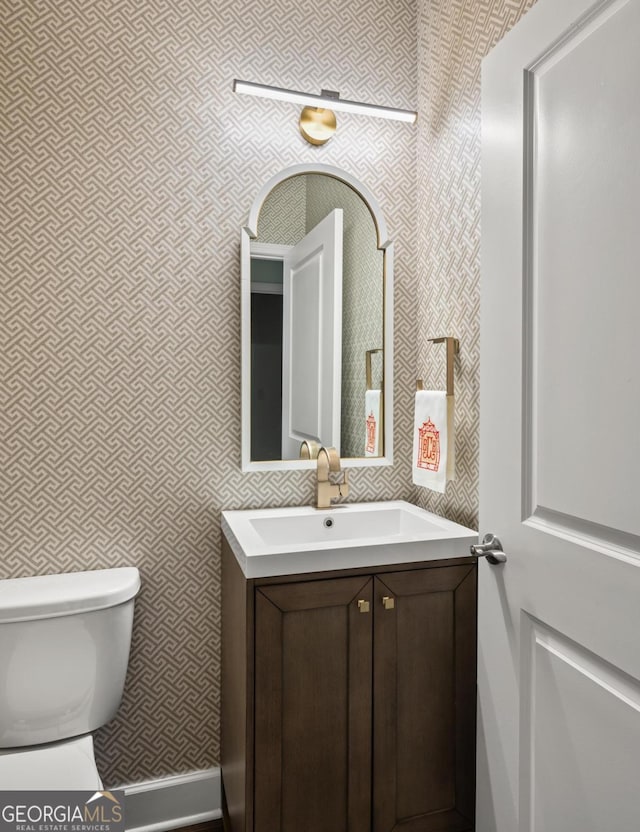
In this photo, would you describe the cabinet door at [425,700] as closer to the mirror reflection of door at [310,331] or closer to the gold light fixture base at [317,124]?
the mirror reflection of door at [310,331]

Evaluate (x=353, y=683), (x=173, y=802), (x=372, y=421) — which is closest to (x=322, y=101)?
(x=372, y=421)

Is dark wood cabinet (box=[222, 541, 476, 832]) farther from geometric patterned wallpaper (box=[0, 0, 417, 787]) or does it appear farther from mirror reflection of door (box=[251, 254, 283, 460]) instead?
mirror reflection of door (box=[251, 254, 283, 460])

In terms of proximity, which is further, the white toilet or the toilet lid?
the white toilet

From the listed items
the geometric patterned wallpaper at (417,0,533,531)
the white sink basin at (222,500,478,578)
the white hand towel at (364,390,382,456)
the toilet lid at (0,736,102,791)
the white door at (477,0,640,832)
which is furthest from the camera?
the white hand towel at (364,390,382,456)

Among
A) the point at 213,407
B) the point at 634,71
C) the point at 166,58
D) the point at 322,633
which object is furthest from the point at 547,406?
the point at 166,58

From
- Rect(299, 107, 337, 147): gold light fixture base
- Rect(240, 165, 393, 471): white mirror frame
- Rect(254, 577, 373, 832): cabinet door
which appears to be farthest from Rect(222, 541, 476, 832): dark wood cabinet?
Rect(299, 107, 337, 147): gold light fixture base

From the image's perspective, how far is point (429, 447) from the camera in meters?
1.64

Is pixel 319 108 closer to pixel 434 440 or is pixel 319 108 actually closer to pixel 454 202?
pixel 454 202

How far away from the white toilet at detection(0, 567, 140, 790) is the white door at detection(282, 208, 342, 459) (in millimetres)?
682

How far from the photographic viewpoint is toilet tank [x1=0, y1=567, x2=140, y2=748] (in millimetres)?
1345

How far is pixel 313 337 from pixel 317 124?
25.7 inches

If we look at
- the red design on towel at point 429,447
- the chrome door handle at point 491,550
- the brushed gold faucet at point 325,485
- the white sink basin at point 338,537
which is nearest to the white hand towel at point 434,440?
the red design on towel at point 429,447

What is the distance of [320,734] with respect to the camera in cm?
131

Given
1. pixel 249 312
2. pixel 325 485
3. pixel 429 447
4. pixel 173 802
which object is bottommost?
pixel 173 802
